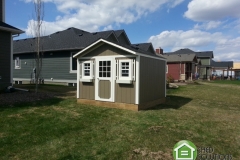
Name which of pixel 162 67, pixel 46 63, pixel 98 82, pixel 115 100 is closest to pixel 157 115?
pixel 115 100

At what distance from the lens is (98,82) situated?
28.1 ft

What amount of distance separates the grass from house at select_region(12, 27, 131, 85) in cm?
982

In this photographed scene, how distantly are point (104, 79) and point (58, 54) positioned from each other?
429 inches

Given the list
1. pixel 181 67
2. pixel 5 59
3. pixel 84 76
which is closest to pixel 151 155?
pixel 84 76

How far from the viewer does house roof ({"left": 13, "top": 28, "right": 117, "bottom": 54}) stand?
17.1 metres

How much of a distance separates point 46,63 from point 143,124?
1518cm

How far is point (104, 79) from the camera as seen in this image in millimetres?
8391

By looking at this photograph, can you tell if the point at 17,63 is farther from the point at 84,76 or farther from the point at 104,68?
the point at 104,68

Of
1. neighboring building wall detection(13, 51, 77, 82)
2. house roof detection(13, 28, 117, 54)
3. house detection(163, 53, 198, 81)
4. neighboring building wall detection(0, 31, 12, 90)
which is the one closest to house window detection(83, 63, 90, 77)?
neighboring building wall detection(0, 31, 12, 90)

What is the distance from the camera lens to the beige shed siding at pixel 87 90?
876 cm

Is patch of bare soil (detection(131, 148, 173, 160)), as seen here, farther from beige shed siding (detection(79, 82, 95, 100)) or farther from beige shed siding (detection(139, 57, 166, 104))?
beige shed siding (detection(79, 82, 95, 100))

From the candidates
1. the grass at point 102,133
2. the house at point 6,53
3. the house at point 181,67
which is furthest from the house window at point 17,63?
the house at point 181,67

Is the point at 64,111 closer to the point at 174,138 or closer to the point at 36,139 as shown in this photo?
the point at 36,139

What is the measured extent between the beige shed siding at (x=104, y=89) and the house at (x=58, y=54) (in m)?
8.16
